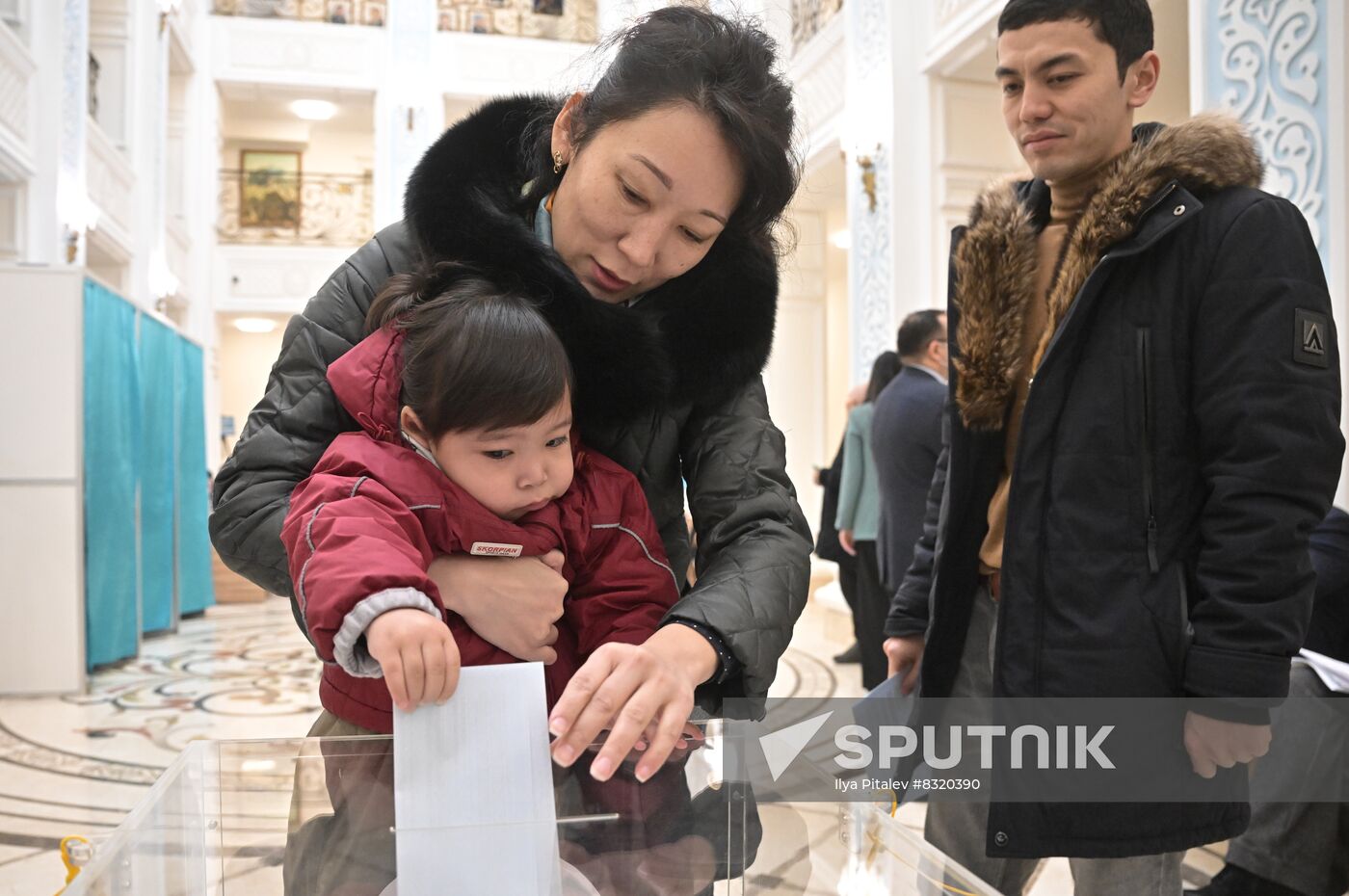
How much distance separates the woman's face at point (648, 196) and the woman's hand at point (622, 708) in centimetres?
47

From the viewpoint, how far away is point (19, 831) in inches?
141

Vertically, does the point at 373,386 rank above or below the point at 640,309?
below

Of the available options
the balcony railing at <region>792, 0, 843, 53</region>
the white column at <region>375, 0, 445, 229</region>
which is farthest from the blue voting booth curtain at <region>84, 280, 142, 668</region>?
the white column at <region>375, 0, 445, 229</region>

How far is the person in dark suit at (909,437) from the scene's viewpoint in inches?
161

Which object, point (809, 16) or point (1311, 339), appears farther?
point (809, 16)

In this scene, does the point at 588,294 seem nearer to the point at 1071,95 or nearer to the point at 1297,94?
the point at 1071,95

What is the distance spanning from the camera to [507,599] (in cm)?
113

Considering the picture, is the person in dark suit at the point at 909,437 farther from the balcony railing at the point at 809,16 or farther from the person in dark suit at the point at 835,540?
the balcony railing at the point at 809,16

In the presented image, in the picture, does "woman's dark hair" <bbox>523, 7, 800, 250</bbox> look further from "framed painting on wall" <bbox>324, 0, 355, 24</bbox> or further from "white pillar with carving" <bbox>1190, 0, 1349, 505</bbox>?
"framed painting on wall" <bbox>324, 0, 355, 24</bbox>

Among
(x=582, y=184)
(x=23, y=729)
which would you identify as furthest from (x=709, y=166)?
(x=23, y=729)

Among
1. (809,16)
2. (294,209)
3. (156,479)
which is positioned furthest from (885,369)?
(294,209)

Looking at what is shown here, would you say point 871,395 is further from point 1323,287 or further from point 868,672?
point 1323,287

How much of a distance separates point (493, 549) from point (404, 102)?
14.7 m

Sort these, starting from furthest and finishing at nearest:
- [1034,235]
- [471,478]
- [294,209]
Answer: [294,209]
[1034,235]
[471,478]
